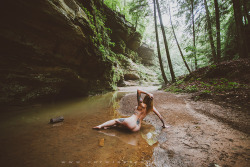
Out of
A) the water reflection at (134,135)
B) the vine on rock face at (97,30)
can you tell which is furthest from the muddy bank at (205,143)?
the vine on rock face at (97,30)

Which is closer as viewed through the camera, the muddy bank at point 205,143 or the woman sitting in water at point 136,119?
the muddy bank at point 205,143

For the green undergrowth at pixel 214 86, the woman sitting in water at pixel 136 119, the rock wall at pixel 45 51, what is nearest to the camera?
the woman sitting in water at pixel 136 119

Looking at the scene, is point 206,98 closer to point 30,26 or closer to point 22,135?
point 22,135

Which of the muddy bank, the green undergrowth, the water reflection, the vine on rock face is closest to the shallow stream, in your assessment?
the water reflection

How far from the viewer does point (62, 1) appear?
509 centimetres

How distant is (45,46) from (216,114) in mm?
8076

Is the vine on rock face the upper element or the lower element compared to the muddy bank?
upper

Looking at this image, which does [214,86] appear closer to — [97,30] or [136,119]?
[136,119]

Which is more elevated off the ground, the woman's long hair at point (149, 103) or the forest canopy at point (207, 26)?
the forest canopy at point (207, 26)

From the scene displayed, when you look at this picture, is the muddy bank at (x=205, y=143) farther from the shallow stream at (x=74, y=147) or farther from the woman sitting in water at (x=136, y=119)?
the woman sitting in water at (x=136, y=119)

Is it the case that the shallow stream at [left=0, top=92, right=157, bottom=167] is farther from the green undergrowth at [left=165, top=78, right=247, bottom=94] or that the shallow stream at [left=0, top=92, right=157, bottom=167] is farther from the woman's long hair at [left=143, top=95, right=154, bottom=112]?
the green undergrowth at [left=165, top=78, right=247, bottom=94]

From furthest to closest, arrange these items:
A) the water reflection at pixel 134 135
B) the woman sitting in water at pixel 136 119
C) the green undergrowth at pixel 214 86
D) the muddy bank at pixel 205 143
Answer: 1. the green undergrowth at pixel 214 86
2. the woman sitting in water at pixel 136 119
3. the water reflection at pixel 134 135
4. the muddy bank at pixel 205 143

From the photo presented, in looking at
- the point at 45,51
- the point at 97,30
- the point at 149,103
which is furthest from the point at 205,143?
the point at 97,30

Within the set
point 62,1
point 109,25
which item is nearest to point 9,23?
point 62,1
